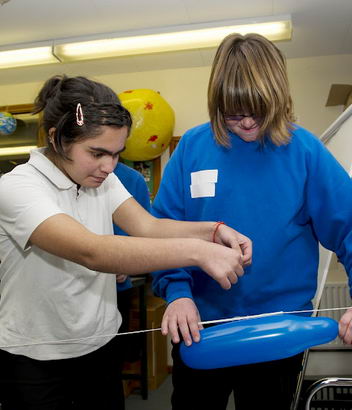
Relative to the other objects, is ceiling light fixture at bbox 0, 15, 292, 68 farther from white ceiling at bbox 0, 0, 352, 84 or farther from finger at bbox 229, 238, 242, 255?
finger at bbox 229, 238, 242, 255

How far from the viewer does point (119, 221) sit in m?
1.20

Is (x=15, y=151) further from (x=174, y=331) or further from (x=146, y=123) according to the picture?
(x=174, y=331)

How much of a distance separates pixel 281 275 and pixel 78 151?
1.69ft

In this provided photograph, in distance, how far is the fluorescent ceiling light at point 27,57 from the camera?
317 centimetres

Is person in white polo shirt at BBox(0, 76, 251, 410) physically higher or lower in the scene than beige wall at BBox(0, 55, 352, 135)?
lower

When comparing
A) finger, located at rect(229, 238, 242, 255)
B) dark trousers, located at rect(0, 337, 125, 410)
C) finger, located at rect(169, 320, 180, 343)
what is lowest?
dark trousers, located at rect(0, 337, 125, 410)

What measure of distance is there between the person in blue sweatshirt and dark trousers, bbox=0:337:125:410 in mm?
216

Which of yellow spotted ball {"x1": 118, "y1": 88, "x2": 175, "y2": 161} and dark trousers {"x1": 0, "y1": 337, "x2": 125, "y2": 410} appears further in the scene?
yellow spotted ball {"x1": 118, "y1": 88, "x2": 175, "y2": 161}

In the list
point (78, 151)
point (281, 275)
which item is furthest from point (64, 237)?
point (281, 275)

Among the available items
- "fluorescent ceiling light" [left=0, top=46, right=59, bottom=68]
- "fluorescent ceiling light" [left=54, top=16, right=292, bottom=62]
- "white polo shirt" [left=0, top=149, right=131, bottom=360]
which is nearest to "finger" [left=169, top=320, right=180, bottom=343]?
"white polo shirt" [left=0, top=149, right=131, bottom=360]

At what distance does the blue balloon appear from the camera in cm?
73

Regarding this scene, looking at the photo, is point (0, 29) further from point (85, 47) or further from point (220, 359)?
point (220, 359)

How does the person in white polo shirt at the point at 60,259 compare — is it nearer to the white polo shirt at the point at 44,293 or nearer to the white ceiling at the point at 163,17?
the white polo shirt at the point at 44,293

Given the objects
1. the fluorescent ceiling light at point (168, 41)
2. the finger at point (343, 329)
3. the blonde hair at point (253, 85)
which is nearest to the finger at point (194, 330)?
the finger at point (343, 329)
